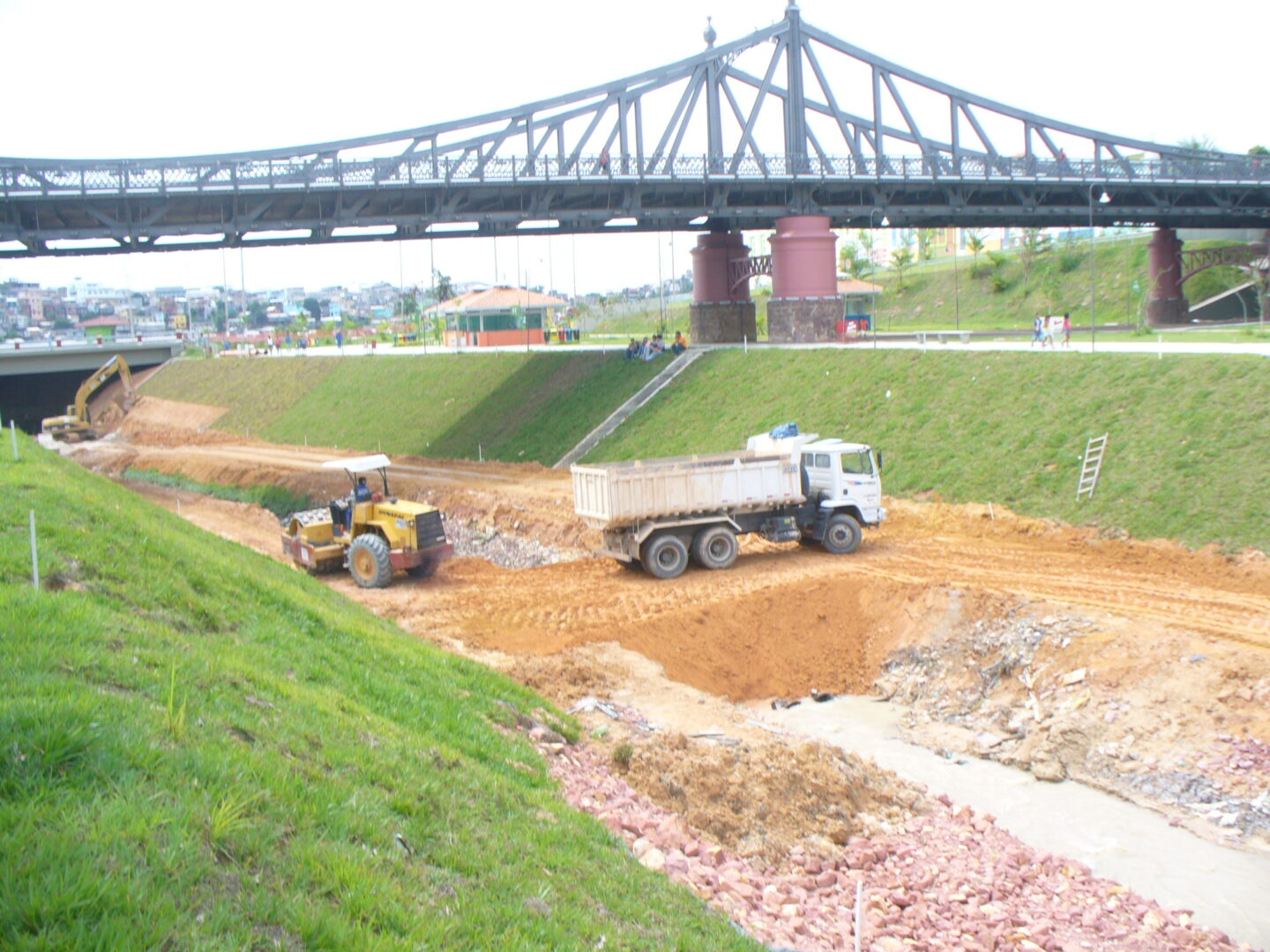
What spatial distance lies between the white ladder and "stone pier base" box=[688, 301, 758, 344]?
30.2m

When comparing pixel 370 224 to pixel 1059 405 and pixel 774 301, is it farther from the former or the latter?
pixel 1059 405

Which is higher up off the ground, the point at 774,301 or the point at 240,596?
the point at 774,301

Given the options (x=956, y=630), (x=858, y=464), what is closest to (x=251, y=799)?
(x=956, y=630)

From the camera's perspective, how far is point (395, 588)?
80.9 feet

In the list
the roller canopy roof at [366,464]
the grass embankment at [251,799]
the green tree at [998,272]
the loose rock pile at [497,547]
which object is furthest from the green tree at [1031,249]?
the grass embankment at [251,799]

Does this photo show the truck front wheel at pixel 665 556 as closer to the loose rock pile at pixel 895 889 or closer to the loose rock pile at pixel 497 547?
the loose rock pile at pixel 497 547

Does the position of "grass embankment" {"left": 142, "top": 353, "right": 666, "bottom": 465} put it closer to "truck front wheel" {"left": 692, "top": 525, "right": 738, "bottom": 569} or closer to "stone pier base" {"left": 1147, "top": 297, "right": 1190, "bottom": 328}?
"truck front wheel" {"left": 692, "top": 525, "right": 738, "bottom": 569}

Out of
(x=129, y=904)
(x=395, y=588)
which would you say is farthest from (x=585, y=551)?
(x=129, y=904)

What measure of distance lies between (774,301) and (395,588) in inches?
1267

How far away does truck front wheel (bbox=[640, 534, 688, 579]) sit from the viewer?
23.6 meters

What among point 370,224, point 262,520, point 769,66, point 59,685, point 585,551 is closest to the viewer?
point 59,685

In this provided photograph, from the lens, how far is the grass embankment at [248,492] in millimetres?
42500

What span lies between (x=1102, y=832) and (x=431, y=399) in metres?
48.1

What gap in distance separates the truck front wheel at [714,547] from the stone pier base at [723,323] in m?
33.7
